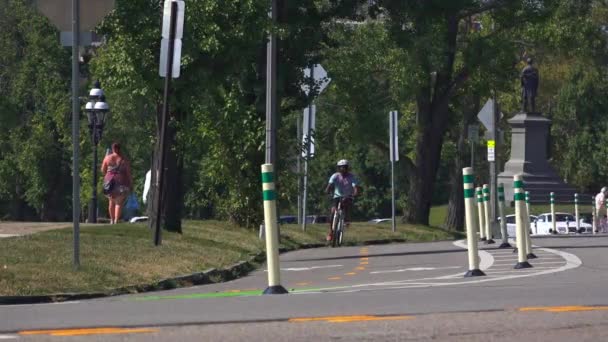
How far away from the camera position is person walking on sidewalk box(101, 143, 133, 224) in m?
30.1

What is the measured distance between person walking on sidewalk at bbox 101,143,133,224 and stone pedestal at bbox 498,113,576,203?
32.1 metres

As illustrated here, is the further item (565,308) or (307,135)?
(307,135)

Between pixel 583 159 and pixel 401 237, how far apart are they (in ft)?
171

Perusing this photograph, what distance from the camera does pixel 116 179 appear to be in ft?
98.9

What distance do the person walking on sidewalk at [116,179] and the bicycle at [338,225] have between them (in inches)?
156

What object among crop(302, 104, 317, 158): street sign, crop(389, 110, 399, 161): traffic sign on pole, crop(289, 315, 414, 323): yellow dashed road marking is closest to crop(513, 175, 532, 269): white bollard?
crop(289, 315, 414, 323): yellow dashed road marking

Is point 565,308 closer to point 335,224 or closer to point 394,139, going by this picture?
point 335,224

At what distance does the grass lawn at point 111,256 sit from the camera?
16.0 m

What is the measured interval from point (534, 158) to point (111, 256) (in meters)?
44.2

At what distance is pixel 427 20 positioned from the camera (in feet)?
122

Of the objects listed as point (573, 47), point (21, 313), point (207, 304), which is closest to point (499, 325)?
point (207, 304)

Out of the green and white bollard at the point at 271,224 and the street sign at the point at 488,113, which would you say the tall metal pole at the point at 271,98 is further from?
the green and white bollard at the point at 271,224

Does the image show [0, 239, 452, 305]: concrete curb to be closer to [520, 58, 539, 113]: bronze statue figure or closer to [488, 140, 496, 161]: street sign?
[488, 140, 496, 161]: street sign

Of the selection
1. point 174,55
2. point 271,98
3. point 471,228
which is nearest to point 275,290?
point 471,228
